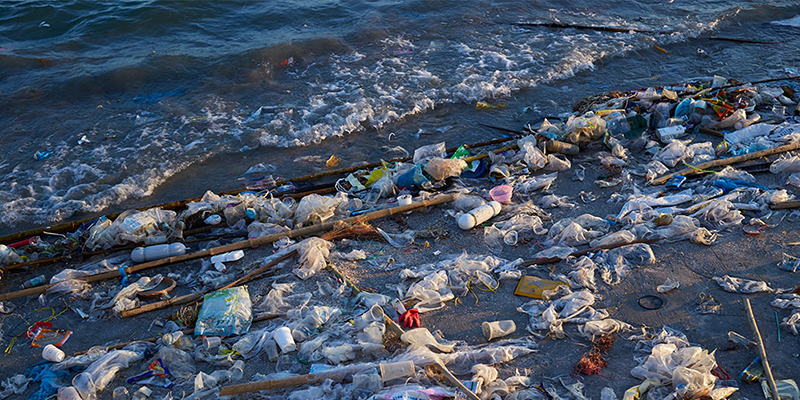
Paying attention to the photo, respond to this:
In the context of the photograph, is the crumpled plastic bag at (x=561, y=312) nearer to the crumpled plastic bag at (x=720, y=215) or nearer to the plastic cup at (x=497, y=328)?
the plastic cup at (x=497, y=328)

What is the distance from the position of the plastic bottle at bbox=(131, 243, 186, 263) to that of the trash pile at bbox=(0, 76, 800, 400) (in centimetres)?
2

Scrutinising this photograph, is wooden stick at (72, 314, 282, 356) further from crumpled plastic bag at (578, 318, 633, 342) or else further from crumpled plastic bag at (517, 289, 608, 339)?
crumpled plastic bag at (578, 318, 633, 342)

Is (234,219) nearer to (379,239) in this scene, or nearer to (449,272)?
(379,239)

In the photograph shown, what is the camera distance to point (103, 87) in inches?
453

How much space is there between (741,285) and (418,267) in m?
3.21

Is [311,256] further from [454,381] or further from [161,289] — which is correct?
[454,381]

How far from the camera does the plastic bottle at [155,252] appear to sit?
6.37 meters

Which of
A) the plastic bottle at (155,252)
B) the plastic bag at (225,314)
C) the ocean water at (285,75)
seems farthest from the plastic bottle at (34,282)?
the plastic bag at (225,314)

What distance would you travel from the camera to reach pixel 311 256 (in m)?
5.96

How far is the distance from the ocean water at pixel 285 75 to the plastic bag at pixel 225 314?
11.2 ft

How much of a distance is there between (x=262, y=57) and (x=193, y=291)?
8.18m

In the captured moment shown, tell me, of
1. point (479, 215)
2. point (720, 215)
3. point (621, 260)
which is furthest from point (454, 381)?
point (720, 215)

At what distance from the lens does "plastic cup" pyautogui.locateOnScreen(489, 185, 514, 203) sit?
7.02 metres

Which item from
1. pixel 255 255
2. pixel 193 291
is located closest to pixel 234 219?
pixel 255 255
